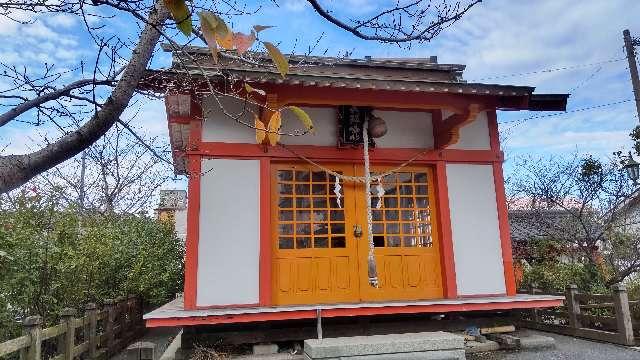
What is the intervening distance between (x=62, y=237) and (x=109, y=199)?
1417cm

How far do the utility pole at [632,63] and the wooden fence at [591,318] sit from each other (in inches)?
270

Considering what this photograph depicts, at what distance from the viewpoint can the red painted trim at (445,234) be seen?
21.4 ft

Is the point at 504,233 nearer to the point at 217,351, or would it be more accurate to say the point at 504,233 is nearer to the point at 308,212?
the point at 308,212

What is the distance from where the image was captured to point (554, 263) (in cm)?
1073

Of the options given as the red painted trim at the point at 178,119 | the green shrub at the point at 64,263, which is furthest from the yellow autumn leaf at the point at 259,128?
the green shrub at the point at 64,263

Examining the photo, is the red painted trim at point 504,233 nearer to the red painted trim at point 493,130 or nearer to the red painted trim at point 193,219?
the red painted trim at point 493,130

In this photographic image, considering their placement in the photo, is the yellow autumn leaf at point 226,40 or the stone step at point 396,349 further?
the stone step at point 396,349

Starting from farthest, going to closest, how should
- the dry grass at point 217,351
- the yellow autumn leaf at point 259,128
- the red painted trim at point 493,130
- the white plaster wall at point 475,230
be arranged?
the red painted trim at point 493,130 < the white plaster wall at point 475,230 < the dry grass at point 217,351 < the yellow autumn leaf at point 259,128

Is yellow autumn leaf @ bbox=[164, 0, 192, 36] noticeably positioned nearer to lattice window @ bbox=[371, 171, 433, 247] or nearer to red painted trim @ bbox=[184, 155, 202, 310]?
red painted trim @ bbox=[184, 155, 202, 310]

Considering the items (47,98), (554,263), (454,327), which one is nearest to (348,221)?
(454,327)

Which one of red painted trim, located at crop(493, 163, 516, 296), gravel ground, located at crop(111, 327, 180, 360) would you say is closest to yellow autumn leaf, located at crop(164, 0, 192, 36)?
red painted trim, located at crop(493, 163, 516, 296)

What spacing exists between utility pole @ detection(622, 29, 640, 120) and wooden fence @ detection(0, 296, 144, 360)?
12.7 m

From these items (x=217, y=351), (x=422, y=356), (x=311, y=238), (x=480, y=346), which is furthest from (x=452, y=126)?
(x=217, y=351)

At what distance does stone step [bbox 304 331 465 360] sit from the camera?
12.1ft
